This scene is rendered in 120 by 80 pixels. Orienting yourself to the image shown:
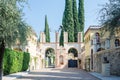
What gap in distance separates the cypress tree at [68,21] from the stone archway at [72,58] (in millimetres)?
3634

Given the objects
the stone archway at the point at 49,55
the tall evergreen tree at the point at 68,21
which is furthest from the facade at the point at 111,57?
the stone archway at the point at 49,55

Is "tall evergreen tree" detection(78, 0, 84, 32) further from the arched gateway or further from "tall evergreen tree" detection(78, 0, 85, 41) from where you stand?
the arched gateway

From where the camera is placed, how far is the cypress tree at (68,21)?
75.1 metres

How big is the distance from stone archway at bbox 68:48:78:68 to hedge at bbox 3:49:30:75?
96.4 feet

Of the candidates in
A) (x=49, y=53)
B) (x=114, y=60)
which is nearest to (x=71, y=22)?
(x=49, y=53)

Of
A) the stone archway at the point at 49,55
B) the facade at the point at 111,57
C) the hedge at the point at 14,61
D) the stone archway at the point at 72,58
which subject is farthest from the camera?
the stone archway at the point at 49,55

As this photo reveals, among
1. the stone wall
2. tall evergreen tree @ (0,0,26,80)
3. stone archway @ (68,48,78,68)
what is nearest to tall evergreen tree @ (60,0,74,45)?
stone archway @ (68,48,78,68)

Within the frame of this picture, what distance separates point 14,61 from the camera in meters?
36.2

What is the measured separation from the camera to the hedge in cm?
3262

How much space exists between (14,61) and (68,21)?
40.4 m

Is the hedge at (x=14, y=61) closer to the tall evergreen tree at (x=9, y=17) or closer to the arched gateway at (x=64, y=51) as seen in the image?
the tall evergreen tree at (x=9, y=17)

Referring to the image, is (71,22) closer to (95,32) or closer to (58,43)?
(58,43)

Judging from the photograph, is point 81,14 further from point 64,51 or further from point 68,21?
point 64,51

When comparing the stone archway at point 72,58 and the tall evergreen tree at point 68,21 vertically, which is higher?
the tall evergreen tree at point 68,21
